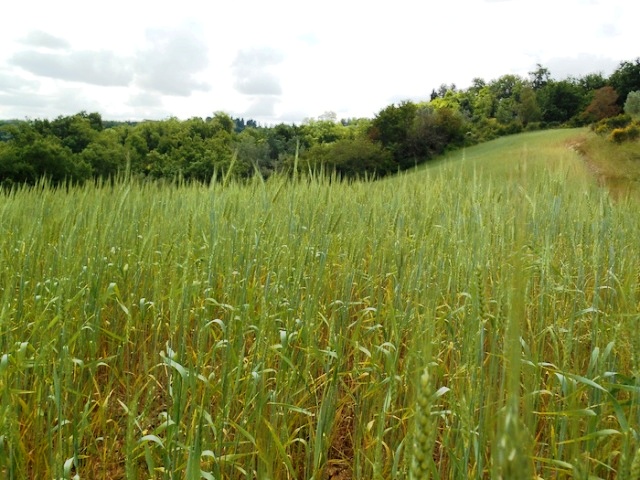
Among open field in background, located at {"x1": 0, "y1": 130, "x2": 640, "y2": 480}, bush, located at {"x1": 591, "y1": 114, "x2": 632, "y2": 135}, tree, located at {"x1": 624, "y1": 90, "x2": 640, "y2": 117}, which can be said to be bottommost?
open field in background, located at {"x1": 0, "y1": 130, "x2": 640, "y2": 480}

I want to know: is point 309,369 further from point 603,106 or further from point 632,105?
point 603,106

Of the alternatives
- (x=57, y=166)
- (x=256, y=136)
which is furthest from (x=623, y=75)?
(x=57, y=166)

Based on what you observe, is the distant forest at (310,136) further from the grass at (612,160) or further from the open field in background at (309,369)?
the open field in background at (309,369)

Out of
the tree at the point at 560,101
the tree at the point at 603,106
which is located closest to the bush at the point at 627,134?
the tree at the point at 603,106

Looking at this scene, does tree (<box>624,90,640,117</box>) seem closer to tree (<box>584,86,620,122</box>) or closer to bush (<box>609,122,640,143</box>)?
tree (<box>584,86,620,122</box>)

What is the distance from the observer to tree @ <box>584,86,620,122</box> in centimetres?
2948

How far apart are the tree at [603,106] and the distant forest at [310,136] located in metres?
0.06

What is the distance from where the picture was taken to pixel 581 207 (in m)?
3.39

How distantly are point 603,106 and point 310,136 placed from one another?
58.8 ft

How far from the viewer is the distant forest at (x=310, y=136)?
18.0m

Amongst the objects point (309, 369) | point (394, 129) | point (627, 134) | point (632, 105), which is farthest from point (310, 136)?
point (309, 369)

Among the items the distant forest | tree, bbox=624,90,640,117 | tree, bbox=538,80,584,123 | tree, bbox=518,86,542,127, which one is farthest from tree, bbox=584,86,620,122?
tree, bbox=624,90,640,117

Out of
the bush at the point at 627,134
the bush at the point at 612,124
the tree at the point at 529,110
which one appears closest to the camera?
the bush at the point at 627,134

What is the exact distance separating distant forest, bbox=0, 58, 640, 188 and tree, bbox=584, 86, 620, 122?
0.19ft
